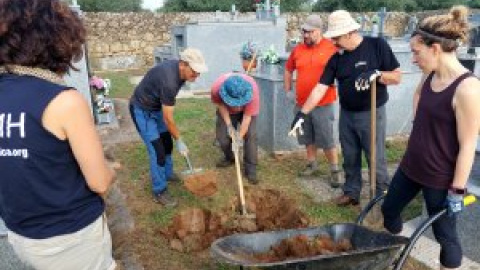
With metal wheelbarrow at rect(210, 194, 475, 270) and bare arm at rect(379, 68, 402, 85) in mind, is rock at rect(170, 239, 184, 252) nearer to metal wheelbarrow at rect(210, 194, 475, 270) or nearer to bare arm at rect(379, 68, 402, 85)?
metal wheelbarrow at rect(210, 194, 475, 270)

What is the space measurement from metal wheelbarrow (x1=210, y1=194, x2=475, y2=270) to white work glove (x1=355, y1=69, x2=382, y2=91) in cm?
104

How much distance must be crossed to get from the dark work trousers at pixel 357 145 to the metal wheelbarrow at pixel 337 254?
120 centimetres

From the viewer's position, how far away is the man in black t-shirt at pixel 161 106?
4016mm

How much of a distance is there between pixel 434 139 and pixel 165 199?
2787mm

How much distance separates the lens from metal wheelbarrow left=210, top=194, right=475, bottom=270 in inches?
92.3

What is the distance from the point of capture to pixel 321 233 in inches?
114

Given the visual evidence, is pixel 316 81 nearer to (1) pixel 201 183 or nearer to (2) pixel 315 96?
(2) pixel 315 96

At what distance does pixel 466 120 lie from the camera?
2418mm

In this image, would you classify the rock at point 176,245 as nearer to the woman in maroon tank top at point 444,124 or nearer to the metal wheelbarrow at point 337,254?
the metal wheelbarrow at point 337,254

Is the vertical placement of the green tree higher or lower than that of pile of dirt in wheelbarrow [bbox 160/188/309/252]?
higher

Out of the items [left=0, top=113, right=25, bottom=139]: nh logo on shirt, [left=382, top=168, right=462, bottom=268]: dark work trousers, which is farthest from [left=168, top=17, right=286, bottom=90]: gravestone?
[left=0, top=113, right=25, bottom=139]: nh logo on shirt

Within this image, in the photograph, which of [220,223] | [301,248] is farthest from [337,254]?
[220,223]

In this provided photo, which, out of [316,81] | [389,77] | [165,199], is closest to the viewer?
[389,77]

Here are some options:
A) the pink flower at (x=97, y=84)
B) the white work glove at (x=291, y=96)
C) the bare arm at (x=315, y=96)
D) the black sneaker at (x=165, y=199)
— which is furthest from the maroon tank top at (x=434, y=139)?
the pink flower at (x=97, y=84)
